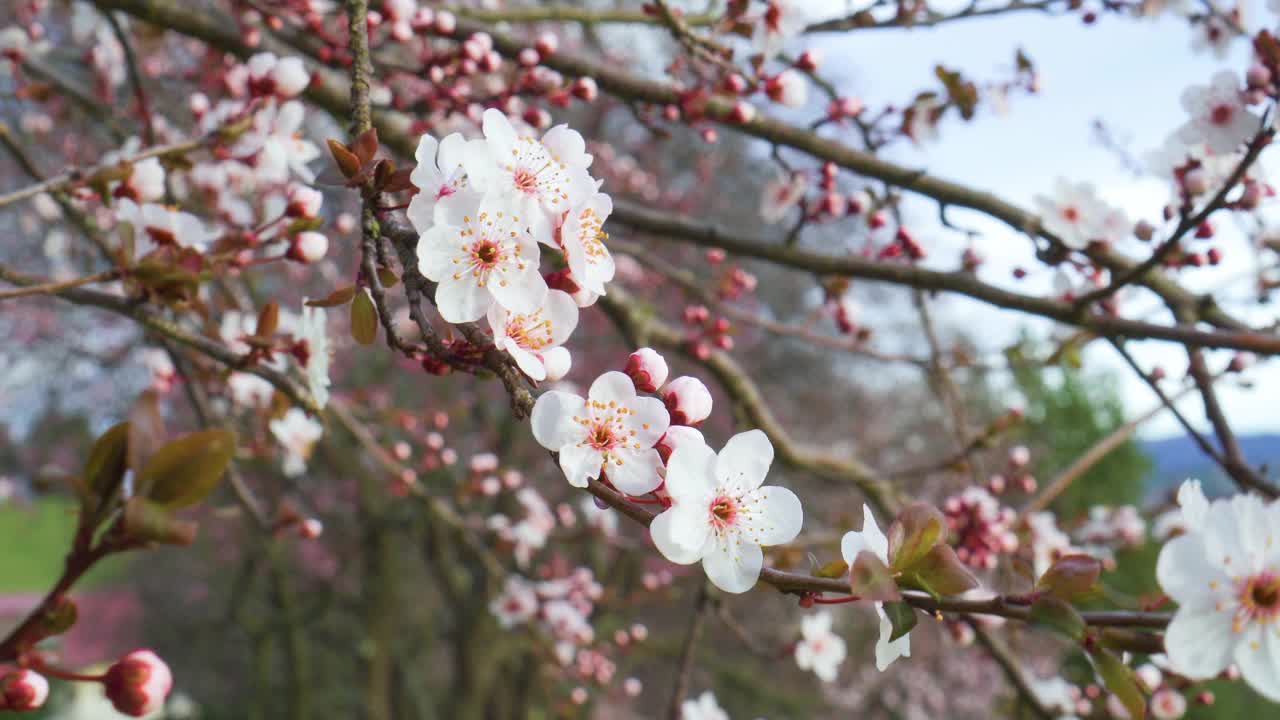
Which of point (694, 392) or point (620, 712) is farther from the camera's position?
point (620, 712)

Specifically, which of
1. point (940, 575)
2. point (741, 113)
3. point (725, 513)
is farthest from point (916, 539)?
point (741, 113)

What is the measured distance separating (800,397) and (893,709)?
340cm

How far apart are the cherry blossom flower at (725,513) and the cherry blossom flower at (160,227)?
2.55ft

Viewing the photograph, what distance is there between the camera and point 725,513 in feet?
2.39

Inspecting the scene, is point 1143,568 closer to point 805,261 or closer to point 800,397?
point 800,397

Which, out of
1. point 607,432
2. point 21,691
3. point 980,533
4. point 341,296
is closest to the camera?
point 21,691

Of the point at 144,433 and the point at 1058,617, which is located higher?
the point at 1058,617

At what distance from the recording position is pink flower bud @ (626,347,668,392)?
0.78 metres

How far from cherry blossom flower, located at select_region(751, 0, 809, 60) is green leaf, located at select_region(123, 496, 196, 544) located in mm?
1471

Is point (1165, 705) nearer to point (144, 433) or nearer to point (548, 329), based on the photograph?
point (548, 329)

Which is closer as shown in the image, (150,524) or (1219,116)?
(150,524)

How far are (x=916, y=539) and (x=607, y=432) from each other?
253 mm

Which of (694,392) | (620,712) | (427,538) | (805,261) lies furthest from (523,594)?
(620,712)

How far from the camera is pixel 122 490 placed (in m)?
0.53
